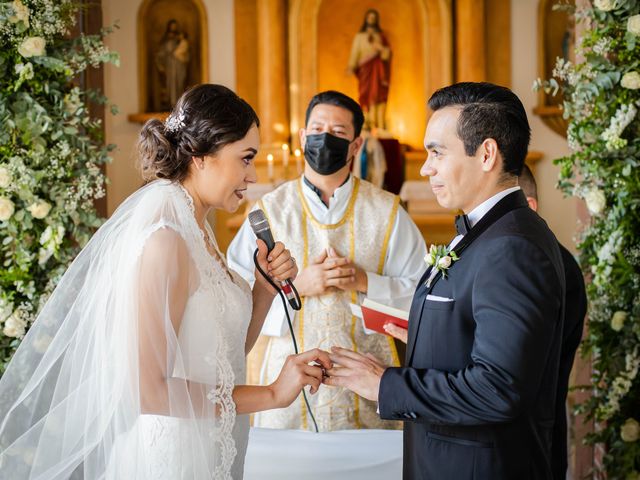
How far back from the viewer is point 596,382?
3547mm

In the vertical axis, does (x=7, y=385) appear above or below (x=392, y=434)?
above

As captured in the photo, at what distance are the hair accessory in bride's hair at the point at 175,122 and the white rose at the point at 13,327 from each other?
1522mm

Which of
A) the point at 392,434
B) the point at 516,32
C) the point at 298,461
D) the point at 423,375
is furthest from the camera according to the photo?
the point at 516,32

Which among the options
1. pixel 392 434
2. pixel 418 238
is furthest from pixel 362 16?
pixel 392 434

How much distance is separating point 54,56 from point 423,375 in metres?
2.33

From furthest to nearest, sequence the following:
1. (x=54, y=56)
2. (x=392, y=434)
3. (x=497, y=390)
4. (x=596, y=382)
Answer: (x=596, y=382)
(x=54, y=56)
(x=392, y=434)
(x=497, y=390)

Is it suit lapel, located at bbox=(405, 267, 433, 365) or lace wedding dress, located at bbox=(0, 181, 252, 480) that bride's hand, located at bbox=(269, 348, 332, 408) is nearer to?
lace wedding dress, located at bbox=(0, 181, 252, 480)

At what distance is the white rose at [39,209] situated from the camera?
327 centimetres

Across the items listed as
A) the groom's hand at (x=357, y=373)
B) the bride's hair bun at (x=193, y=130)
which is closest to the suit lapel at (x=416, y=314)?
the groom's hand at (x=357, y=373)

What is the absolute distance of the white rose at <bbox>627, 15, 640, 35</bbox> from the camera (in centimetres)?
308

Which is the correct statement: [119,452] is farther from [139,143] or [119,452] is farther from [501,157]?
[501,157]

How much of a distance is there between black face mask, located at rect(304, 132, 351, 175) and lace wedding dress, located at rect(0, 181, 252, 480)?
121cm

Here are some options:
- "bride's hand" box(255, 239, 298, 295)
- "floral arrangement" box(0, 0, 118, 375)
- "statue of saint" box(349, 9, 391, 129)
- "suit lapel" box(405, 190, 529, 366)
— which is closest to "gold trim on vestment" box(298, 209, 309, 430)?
"bride's hand" box(255, 239, 298, 295)

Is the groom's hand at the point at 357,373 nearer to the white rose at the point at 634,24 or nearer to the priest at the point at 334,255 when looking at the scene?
the priest at the point at 334,255
